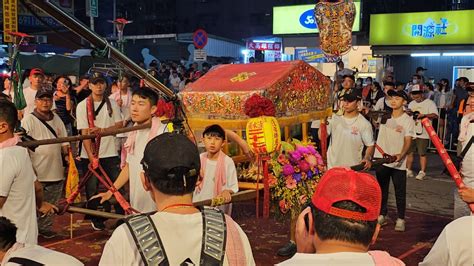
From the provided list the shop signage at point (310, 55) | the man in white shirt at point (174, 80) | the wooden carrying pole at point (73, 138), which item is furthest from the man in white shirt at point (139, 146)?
the shop signage at point (310, 55)

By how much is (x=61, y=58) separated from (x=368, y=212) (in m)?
17.0

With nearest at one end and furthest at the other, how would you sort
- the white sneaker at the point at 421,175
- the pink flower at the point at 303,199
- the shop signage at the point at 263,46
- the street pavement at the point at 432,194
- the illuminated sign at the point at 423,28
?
the pink flower at the point at 303,199 → the street pavement at the point at 432,194 → the white sneaker at the point at 421,175 → the illuminated sign at the point at 423,28 → the shop signage at the point at 263,46

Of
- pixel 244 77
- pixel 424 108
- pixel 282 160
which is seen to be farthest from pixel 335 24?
pixel 282 160

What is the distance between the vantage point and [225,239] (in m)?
2.16

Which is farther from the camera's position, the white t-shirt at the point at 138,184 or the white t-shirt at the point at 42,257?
the white t-shirt at the point at 138,184

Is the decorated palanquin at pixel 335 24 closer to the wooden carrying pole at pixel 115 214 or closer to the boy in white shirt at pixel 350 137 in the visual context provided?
the boy in white shirt at pixel 350 137

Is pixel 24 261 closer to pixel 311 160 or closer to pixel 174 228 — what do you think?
pixel 174 228

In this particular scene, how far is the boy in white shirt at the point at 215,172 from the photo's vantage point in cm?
535

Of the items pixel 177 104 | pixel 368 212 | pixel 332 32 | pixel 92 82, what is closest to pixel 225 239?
pixel 368 212

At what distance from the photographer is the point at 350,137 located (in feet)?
22.6

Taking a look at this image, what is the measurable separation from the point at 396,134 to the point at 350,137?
0.88m

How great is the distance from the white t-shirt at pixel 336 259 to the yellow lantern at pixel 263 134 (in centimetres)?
339

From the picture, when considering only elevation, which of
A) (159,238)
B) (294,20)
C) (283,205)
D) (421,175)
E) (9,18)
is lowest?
(421,175)

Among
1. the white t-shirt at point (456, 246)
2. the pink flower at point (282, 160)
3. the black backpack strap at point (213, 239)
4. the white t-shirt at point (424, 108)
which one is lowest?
the pink flower at point (282, 160)
